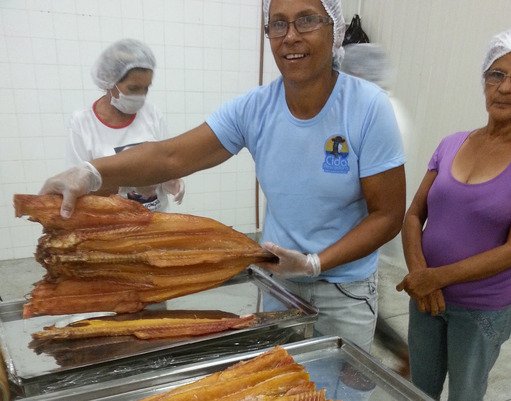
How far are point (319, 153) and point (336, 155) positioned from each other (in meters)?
0.06

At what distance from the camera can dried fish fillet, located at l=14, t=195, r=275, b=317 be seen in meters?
1.42

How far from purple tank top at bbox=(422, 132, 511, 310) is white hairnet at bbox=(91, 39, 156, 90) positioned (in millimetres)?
1982

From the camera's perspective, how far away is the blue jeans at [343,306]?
5.79 feet

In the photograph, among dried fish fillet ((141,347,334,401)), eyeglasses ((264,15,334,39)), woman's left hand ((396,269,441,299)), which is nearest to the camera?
dried fish fillet ((141,347,334,401))

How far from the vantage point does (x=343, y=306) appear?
1767mm

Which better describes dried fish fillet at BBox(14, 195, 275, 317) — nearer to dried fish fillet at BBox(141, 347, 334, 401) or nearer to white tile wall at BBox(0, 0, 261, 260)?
dried fish fillet at BBox(141, 347, 334, 401)

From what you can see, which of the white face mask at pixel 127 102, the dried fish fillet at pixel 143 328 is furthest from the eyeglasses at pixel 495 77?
the white face mask at pixel 127 102

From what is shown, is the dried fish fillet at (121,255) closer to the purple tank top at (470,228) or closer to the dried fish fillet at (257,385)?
the dried fish fillet at (257,385)

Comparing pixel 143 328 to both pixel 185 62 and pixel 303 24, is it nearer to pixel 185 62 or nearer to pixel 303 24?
pixel 303 24

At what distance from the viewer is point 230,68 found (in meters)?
4.79

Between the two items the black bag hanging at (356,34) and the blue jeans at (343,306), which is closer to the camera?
the blue jeans at (343,306)

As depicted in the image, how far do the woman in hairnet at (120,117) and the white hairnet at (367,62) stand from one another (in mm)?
1302

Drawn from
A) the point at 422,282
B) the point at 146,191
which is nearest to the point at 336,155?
the point at 422,282

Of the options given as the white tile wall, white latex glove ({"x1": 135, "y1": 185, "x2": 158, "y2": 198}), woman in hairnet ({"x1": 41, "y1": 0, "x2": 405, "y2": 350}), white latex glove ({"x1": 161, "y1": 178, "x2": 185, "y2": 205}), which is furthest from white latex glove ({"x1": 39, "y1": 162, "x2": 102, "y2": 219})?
the white tile wall
